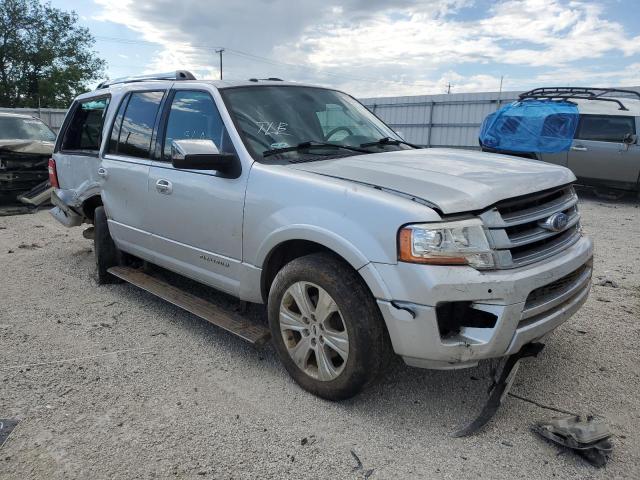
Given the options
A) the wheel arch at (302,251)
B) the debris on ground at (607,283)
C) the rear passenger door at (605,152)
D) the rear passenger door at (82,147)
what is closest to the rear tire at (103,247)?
the rear passenger door at (82,147)

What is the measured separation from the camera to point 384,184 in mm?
2770

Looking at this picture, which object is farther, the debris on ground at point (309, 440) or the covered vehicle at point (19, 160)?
the covered vehicle at point (19, 160)

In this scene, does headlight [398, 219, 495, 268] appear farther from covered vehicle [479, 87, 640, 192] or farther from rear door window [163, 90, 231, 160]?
covered vehicle [479, 87, 640, 192]

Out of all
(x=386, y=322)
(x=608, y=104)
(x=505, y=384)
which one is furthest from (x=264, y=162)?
(x=608, y=104)

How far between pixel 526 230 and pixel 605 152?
29.4ft

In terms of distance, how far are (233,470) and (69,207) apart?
4.17m

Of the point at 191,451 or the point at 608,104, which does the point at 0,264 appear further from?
the point at 608,104

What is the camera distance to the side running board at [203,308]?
337cm

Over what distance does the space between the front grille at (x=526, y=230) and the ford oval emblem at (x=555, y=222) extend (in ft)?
0.06

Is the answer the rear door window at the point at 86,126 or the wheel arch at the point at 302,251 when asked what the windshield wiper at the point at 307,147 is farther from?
the rear door window at the point at 86,126

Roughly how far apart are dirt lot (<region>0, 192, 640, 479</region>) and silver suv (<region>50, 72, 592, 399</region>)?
0.92ft

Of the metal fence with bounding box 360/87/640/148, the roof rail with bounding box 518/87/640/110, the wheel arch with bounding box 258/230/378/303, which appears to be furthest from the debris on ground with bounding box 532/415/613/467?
the metal fence with bounding box 360/87/640/148

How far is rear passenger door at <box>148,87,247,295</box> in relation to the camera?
11.3ft

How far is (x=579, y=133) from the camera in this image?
35.1ft
